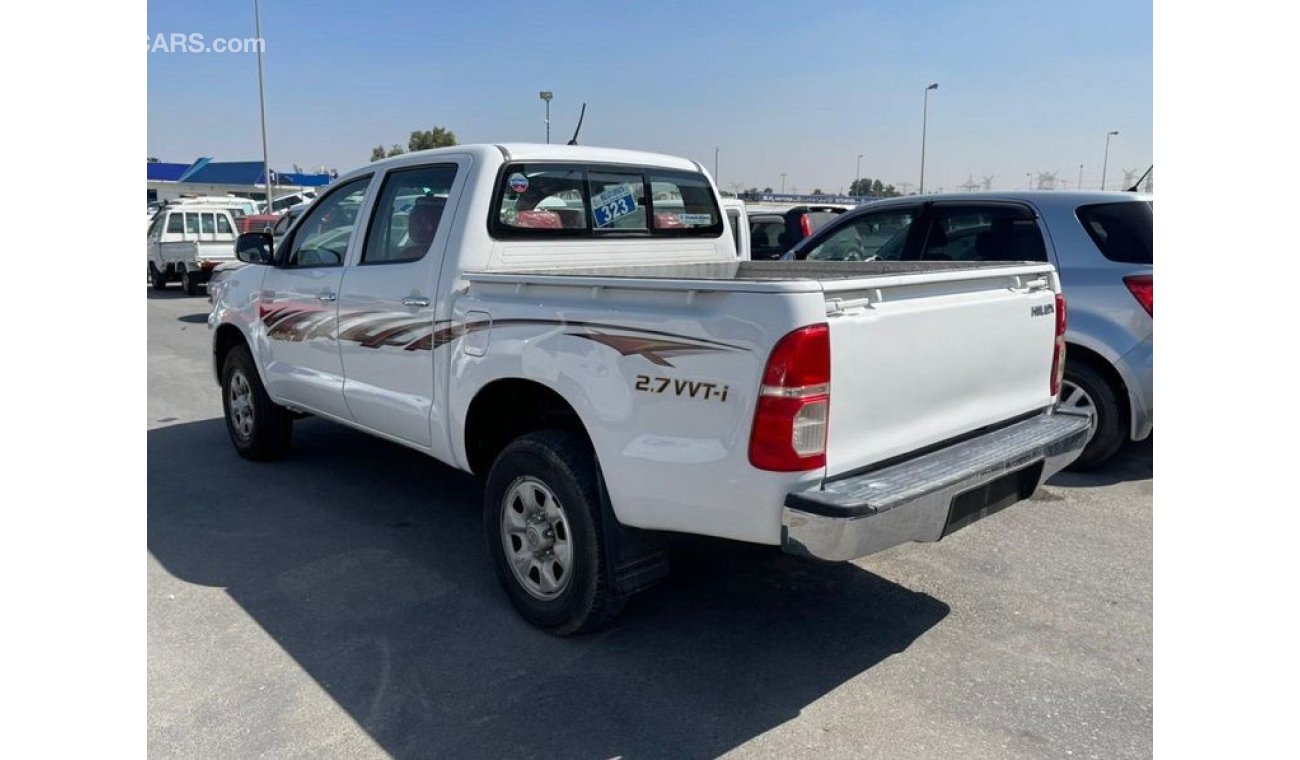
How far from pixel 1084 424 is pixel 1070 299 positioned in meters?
2.17

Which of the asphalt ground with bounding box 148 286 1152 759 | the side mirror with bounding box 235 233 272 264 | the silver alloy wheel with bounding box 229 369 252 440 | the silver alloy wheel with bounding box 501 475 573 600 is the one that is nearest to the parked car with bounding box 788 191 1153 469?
the asphalt ground with bounding box 148 286 1152 759

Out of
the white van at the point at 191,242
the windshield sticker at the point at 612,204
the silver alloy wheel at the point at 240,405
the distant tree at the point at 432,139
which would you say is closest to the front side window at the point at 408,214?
the windshield sticker at the point at 612,204

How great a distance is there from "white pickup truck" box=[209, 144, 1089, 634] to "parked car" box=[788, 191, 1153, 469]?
182 centimetres

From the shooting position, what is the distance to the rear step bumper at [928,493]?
287cm

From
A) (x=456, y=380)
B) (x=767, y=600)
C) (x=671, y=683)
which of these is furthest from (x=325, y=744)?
(x=767, y=600)

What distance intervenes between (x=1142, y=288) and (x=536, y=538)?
157 inches

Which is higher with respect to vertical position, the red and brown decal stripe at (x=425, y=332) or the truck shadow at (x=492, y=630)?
the red and brown decal stripe at (x=425, y=332)

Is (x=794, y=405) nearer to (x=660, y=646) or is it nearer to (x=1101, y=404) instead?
(x=660, y=646)

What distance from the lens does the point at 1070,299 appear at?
579cm

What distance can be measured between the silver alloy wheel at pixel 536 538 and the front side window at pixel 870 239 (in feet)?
12.6

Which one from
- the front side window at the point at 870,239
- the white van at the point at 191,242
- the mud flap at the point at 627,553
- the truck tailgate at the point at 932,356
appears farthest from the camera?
the white van at the point at 191,242

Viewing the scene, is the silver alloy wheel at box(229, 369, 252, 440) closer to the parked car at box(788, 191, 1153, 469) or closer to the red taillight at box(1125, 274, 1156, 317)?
the parked car at box(788, 191, 1153, 469)

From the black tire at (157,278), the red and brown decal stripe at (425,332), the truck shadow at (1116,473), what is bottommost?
the truck shadow at (1116,473)

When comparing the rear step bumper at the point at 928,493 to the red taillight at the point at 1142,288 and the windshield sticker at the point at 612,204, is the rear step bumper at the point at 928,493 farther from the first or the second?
the windshield sticker at the point at 612,204
